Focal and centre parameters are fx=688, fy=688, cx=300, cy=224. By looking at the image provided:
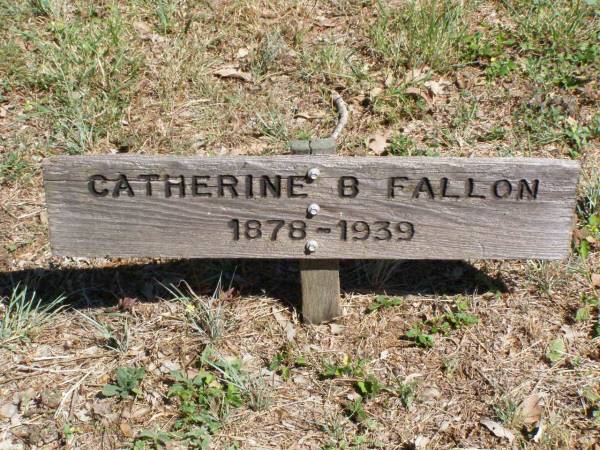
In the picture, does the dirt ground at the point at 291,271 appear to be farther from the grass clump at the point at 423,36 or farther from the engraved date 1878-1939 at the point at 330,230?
the engraved date 1878-1939 at the point at 330,230

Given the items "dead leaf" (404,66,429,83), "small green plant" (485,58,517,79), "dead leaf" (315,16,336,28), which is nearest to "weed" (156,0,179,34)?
"dead leaf" (315,16,336,28)

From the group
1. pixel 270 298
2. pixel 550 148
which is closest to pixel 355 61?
pixel 550 148

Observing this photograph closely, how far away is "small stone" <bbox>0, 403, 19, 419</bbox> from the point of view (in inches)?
127

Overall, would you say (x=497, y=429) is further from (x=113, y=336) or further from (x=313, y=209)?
(x=113, y=336)

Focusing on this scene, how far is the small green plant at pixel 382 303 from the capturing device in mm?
3672

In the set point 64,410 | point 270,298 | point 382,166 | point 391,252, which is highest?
point 382,166

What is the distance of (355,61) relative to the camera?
5023 millimetres

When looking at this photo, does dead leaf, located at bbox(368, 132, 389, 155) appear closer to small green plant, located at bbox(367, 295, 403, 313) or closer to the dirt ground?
the dirt ground

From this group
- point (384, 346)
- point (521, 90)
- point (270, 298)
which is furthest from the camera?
point (521, 90)

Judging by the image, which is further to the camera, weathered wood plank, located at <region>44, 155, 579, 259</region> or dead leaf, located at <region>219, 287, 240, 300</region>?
dead leaf, located at <region>219, 287, 240, 300</region>

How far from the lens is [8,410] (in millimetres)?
3254

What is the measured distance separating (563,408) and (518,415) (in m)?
0.24

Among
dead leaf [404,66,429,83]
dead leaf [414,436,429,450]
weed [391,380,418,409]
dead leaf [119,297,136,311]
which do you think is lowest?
dead leaf [414,436,429,450]

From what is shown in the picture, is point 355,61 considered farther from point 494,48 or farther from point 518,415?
point 518,415
